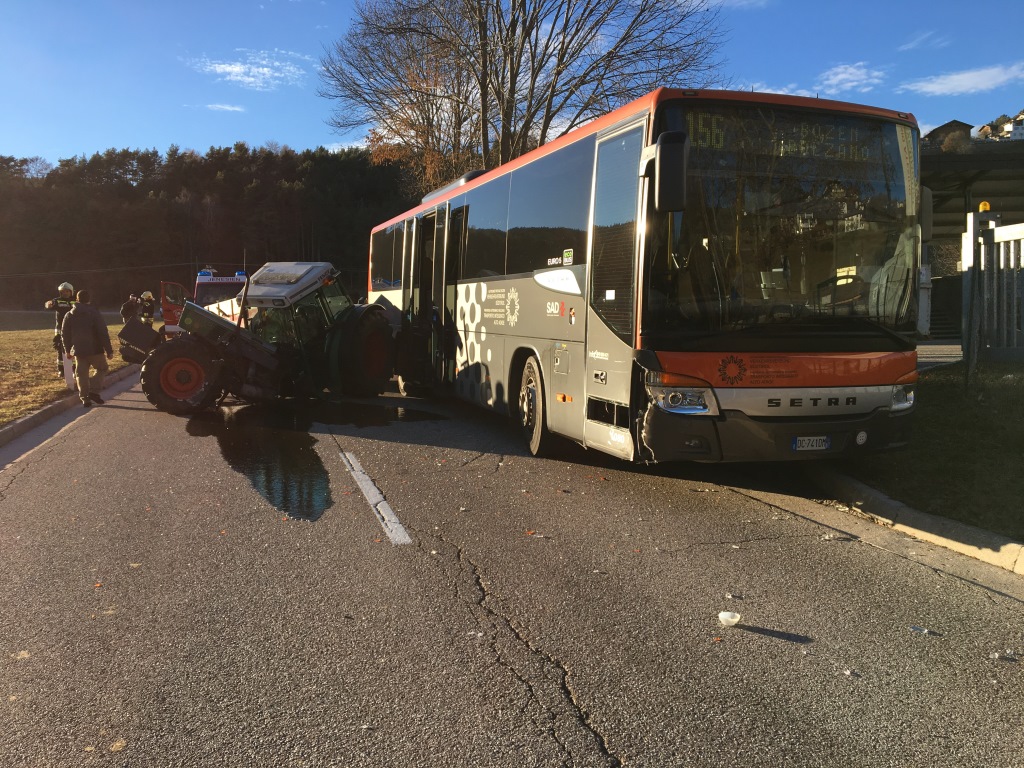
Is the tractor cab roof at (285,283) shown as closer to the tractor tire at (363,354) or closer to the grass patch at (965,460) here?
the tractor tire at (363,354)

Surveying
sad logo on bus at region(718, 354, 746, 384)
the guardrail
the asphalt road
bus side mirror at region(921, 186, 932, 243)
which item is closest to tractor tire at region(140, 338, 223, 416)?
the asphalt road

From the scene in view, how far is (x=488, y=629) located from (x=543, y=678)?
1.95 ft

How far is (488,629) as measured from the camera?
4.05 m

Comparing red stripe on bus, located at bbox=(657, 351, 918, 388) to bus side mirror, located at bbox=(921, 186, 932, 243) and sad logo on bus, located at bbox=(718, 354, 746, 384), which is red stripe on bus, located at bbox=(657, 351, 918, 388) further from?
bus side mirror, located at bbox=(921, 186, 932, 243)

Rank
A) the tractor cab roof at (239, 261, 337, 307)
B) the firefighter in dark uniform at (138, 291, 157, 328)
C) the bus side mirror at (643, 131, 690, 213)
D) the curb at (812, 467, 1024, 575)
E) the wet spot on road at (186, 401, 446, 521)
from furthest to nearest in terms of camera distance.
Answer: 1. the firefighter in dark uniform at (138, 291, 157, 328)
2. the tractor cab roof at (239, 261, 337, 307)
3. the wet spot on road at (186, 401, 446, 521)
4. the bus side mirror at (643, 131, 690, 213)
5. the curb at (812, 467, 1024, 575)

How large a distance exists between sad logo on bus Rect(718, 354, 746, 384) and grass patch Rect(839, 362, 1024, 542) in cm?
169

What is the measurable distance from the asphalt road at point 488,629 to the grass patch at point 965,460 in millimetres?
580

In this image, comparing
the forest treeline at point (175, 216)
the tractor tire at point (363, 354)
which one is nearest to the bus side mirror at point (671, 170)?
the tractor tire at point (363, 354)

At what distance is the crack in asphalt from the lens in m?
2.99

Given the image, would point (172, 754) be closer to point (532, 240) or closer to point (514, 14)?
point (532, 240)

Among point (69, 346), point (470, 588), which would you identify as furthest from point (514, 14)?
point (470, 588)

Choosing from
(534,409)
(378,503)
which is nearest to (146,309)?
(534,409)

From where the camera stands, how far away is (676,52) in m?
20.8

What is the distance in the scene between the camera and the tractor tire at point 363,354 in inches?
489
